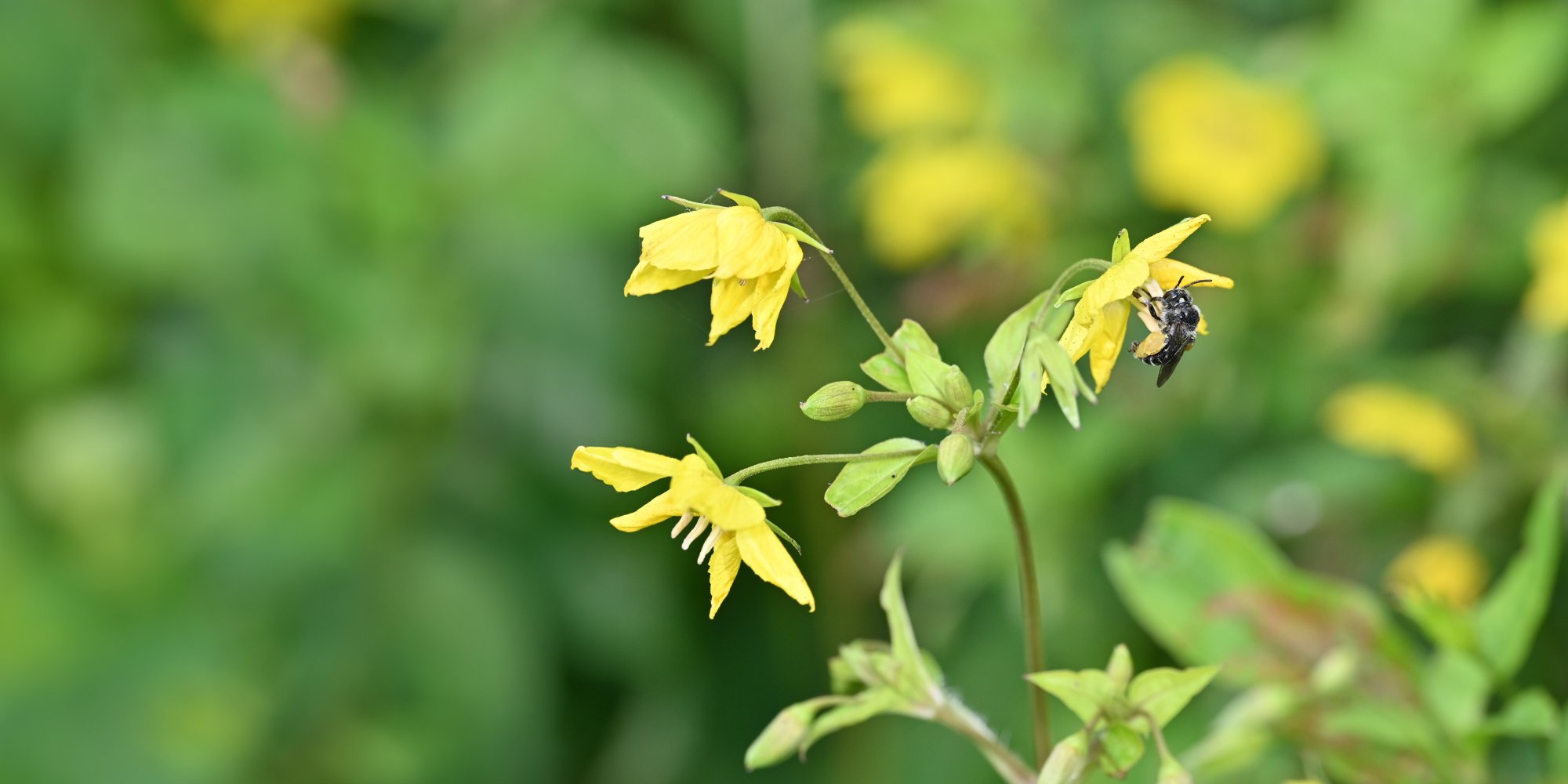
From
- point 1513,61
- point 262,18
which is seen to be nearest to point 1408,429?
point 1513,61

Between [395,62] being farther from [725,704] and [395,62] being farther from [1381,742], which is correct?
[1381,742]

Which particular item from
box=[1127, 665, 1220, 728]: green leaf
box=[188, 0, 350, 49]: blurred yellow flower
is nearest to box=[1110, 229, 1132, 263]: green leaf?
box=[1127, 665, 1220, 728]: green leaf

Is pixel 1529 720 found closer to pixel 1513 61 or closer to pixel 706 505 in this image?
pixel 706 505

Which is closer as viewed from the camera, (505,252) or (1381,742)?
(1381,742)

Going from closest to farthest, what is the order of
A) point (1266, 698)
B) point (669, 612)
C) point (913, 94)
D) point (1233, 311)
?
point (1266, 698) → point (1233, 311) → point (913, 94) → point (669, 612)

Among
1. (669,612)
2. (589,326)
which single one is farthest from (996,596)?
(589,326)

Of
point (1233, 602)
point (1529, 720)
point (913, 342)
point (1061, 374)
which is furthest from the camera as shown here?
point (1233, 602)

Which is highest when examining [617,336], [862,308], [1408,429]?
[862,308]
